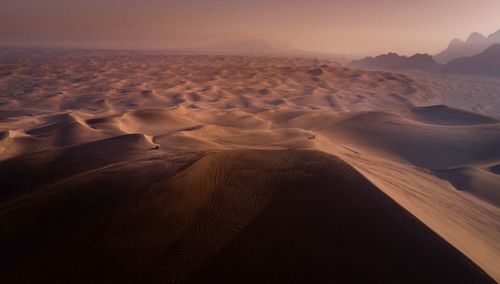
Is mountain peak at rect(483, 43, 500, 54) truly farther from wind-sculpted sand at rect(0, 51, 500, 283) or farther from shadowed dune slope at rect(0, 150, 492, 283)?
shadowed dune slope at rect(0, 150, 492, 283)

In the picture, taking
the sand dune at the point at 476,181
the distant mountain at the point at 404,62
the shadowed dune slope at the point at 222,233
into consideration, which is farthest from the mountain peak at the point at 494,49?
the shadowed dune slope at the point at 222,233

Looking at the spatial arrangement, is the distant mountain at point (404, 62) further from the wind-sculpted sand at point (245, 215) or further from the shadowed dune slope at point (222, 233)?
the shadowed dune slope at point (222, 233)

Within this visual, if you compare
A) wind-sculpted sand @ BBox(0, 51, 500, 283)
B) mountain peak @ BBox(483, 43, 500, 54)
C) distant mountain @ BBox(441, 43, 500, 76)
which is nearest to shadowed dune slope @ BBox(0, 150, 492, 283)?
wind-sculpted sand @ BBox(0, 51, 500, 283)

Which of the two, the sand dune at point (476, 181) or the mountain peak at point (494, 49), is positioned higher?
the mountain peak at point (494, 49)

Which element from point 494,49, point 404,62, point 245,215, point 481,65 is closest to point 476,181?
point 245,215

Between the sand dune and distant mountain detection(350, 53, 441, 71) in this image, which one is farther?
distant mountain detection(350, 53, 441, 71)

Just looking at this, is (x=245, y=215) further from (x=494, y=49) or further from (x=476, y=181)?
(x=494, y=49)
